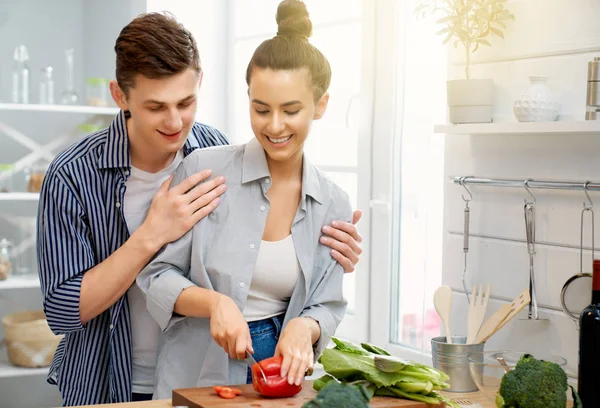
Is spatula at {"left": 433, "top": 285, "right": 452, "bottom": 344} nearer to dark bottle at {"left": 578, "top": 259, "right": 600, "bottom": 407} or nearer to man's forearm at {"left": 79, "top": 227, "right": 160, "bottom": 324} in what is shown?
dark bottle at {"left": 578, "top": 259, "right": 600, "bottom": 407}

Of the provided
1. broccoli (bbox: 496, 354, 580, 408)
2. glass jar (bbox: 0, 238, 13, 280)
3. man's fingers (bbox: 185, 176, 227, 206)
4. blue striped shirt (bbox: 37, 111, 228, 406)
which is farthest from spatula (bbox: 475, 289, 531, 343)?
glass jar (bbox: 0, 238, 13, 280)

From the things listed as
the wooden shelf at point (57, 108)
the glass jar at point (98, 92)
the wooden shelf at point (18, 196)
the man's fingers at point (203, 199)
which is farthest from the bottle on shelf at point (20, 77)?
the man's fingers at point (203, 199)

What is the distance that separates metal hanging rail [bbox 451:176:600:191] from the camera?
6.93 ft

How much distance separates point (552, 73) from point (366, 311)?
1.31 m

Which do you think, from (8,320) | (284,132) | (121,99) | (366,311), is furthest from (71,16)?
(284,132)

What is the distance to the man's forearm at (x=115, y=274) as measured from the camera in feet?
6.15

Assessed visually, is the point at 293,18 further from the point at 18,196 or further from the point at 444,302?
the point at 18,196

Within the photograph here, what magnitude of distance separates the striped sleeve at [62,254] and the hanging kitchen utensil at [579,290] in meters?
1.19

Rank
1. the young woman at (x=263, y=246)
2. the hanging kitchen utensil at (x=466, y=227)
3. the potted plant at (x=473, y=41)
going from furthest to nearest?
the hanging kitchen utensil at (x=466, y=227) → the potted plant at (x=473, y=41) → the young woman at (x=263, y=246)

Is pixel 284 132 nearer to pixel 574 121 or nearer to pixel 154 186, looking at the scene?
pixel 154 186

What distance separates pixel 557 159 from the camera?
2.23 metres

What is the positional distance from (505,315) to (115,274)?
966mm

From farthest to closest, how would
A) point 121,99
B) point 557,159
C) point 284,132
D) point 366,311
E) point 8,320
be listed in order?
point 8,320 < point 366,311 < point 557,159 < point 121,99 < point 284,132

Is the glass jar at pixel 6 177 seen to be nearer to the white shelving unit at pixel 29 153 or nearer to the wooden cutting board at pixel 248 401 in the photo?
the white shelving unit at pixel 29 153
